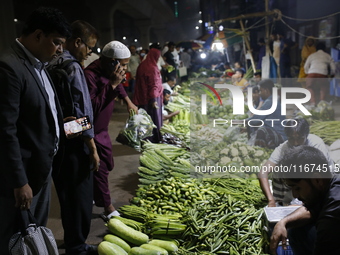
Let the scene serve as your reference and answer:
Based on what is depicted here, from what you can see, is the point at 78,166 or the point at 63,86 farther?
the point at 78,166

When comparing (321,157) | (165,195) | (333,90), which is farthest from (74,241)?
(333,90)

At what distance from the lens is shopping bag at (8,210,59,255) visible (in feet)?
7.36

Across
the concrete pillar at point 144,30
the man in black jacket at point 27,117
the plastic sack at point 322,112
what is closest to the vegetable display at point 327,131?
the plastic sack at point 322,112

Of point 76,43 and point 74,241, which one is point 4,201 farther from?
point 76,43

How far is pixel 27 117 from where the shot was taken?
7.72ft

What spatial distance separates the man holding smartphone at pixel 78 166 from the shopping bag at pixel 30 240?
767 mm

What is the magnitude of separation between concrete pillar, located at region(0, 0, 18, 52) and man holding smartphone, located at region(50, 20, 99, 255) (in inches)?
341

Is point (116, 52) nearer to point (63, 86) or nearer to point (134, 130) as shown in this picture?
point (63, 86)

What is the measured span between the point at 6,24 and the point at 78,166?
9773mm

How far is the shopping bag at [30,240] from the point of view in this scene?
224 centimetres

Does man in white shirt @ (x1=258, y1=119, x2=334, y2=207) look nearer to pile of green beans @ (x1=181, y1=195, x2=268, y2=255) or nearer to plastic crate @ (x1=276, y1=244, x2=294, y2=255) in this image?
pile of green beans @ (x1=181, y1=195, x2=268, y2=255)

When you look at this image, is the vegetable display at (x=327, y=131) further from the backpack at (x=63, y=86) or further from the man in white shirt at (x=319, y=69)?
the man in white shirt at (x=319, y=69)

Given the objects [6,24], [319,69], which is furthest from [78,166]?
[6,24]

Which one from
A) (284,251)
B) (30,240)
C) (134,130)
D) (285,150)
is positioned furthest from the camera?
(134,130)
